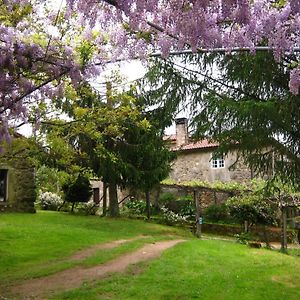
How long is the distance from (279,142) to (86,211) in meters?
15.0

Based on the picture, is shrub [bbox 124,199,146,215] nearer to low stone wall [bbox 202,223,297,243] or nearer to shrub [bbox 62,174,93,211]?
shrub [bbox 62,174,93,211]

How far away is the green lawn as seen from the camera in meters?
7.42

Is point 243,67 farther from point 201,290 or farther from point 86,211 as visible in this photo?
point 86,211

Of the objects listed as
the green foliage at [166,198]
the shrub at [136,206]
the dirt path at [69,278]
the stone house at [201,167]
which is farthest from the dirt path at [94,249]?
the stone house at [201,167]

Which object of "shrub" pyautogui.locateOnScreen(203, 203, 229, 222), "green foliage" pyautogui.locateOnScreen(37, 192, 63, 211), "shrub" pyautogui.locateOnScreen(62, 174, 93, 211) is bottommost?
"shrub" pyautogui.locateOnScreen(203, 203, 229, 222)

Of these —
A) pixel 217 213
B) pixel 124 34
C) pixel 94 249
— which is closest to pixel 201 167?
pixel 217 213

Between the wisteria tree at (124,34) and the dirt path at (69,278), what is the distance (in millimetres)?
2933

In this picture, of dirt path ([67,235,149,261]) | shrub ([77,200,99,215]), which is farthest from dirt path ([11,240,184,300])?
shrub ([77,200,99,215])

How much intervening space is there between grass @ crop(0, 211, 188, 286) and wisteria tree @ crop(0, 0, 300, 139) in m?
3.57

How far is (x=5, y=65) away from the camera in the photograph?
598 cm

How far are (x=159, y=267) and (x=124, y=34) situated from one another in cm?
573

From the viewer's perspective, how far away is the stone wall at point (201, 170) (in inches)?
1008

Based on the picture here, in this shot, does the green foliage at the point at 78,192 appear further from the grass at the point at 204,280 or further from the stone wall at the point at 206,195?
the grass at the point at 204,280

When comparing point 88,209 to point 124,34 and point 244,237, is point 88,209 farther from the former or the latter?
point 124,34
